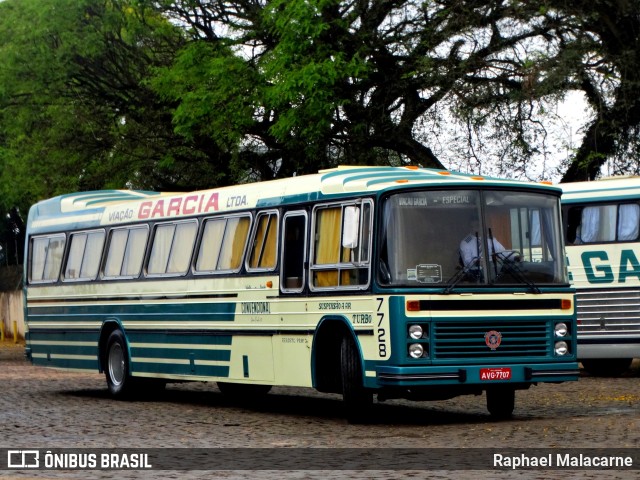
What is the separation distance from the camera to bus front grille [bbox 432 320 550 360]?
50.5ft

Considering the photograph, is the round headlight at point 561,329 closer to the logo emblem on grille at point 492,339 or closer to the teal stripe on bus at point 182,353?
the logo emblem on grille at point 492,339

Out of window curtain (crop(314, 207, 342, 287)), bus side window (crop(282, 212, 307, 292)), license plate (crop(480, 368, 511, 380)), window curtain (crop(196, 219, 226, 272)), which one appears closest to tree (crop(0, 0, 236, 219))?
window curtain (crop(196, 219, 226, 272))

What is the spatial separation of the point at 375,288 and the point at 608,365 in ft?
35.5

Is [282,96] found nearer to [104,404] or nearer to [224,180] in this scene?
[224,180]

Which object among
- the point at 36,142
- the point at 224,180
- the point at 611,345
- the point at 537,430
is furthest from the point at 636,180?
the point at 36,142

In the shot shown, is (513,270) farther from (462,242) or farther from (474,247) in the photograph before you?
(462,242)

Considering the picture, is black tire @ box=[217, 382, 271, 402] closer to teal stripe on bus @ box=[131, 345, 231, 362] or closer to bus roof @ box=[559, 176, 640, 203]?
teal stripe on bus @ box=[131, 345, 231, 362]

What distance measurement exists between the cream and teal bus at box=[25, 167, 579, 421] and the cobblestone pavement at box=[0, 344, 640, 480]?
0.50 meters

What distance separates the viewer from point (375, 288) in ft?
50.8

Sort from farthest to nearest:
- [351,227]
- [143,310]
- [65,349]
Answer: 1. [65,349]
2. [143,310]
3. [351,227]

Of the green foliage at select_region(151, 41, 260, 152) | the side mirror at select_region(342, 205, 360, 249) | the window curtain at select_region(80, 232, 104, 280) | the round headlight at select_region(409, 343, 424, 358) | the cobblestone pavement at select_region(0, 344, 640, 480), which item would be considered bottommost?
the cobblestone pavement at select_region(0, 344, 640, 480)

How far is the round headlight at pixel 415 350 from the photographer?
50.0 feet

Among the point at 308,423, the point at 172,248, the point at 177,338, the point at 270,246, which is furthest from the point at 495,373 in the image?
the point at 172,248

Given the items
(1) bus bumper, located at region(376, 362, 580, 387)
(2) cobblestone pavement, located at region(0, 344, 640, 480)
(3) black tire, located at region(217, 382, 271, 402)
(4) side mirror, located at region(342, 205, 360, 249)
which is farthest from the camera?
(3) black tire, located at region(217, 382, 271, 402)
